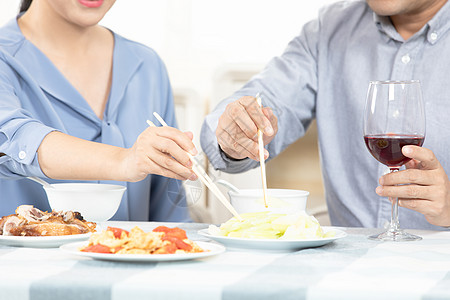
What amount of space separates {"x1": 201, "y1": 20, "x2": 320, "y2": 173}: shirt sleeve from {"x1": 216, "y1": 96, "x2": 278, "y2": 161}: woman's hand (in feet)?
0.99

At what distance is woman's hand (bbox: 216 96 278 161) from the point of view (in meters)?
1.25

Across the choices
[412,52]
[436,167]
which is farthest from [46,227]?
[412,52]

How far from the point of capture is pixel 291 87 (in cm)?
179

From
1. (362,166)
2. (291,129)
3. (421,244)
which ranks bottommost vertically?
(421,244)

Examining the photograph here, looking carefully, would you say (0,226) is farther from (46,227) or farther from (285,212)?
(285,212)

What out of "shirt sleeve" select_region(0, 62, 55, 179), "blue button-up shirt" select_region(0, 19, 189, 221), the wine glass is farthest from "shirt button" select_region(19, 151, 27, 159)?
the wine glass

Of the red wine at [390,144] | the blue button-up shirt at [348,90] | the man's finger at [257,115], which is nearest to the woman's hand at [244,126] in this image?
the man's finger at [257,115]

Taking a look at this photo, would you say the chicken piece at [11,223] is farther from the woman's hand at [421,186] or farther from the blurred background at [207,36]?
the blurred background at [207,36]

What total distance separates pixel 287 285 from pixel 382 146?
463 mm

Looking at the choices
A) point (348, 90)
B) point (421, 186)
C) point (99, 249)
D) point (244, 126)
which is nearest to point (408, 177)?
point (421, 186)

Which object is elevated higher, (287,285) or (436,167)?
(436,167)

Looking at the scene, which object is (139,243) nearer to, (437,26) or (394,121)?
(394,121)

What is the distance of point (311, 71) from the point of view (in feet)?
5.97

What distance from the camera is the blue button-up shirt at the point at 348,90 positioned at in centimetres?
158
